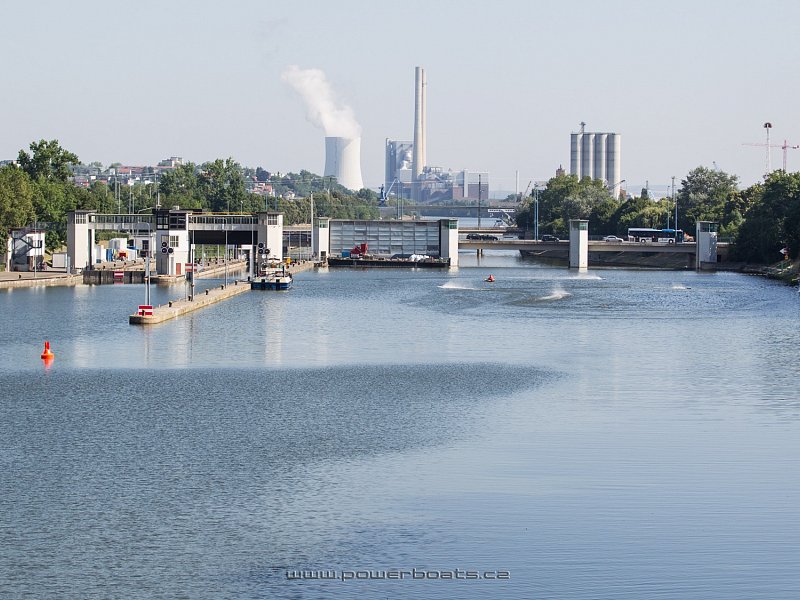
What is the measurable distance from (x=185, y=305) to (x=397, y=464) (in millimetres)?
53642

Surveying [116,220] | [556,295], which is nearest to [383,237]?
[116,220]

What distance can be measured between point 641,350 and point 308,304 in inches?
1463

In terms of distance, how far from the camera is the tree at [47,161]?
164 metres

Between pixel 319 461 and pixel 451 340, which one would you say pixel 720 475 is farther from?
pixel 451 340

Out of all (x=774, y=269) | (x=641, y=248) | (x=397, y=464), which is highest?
(x=641, y=248)

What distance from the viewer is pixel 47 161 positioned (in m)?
164

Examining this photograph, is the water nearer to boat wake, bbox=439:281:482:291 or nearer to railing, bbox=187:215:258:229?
boat wake, bbox=439:281:482:291

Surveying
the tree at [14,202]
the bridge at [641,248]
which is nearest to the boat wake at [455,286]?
the bridge at [641,248]

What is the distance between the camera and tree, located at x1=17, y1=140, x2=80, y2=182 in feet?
539

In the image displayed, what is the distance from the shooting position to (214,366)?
199ft

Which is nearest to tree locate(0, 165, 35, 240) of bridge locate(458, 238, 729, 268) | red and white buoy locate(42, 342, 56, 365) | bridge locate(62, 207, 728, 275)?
bridge locate(62, 207, 728, 275)

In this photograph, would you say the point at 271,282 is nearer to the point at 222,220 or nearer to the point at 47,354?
the point at 222,220

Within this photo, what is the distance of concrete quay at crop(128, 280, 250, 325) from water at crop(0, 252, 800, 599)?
3.64 metres

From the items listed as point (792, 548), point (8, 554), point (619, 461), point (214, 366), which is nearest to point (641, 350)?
point (214, 366)
